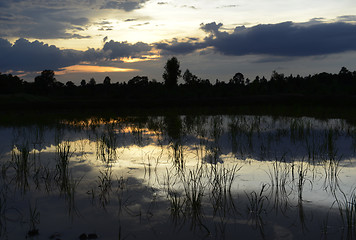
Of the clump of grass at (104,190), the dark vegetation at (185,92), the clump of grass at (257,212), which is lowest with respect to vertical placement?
the clump of grass at (104,190)

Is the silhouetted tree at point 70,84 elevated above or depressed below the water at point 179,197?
above

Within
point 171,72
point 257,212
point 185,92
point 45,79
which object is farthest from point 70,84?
point 257,212

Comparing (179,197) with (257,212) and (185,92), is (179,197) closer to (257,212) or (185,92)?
(257,212)

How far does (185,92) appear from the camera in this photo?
47906mm

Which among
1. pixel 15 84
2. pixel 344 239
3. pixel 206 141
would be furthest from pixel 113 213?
pixel 15 84

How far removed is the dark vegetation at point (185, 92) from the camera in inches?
1254

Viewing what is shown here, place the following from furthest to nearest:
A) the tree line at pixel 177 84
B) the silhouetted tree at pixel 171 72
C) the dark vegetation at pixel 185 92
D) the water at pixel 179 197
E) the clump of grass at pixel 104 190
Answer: the silhouetted tree at pixel 171 72, the tree line at pixel 177 84, the dark vegetation at pixel 185 92, the clump of grass at pixel 104 190, the water at pixel 179 197

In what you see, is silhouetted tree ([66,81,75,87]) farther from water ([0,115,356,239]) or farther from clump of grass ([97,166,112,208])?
clump of grass ([97,166,112,208])

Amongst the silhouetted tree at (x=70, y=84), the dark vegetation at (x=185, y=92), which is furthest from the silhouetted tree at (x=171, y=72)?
the silhouetted tree at (x=70, y=84)

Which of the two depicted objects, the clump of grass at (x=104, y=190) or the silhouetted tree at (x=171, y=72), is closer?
the clump of grass at (x=104, y=190)

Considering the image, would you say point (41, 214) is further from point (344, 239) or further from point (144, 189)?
point (344, 239)

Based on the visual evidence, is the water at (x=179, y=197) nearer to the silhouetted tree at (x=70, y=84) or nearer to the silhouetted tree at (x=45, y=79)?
the silhouetted tree at (x=45, y=79)

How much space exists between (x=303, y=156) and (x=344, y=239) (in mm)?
5006

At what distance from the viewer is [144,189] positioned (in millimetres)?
5711
